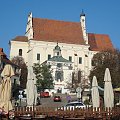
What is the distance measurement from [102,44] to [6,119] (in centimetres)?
7850

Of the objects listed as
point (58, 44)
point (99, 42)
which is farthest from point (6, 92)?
point (99, 42)

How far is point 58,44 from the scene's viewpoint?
81.0 metres

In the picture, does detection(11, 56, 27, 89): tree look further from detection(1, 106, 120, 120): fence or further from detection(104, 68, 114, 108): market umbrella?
detection(1, 106, 120, 120): fence

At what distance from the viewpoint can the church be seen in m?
78.4

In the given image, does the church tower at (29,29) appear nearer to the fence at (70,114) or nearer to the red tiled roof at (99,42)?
the red tiled roof at (99,42)

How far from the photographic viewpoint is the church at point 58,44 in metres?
78.4

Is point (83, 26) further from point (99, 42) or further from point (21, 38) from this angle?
point (21, 38)

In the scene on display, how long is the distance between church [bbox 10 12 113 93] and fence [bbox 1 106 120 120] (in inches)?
2312

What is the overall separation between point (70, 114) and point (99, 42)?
76.2 metres

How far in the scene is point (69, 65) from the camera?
75062 millimetres

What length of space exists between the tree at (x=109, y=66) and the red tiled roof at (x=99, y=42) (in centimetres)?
1420

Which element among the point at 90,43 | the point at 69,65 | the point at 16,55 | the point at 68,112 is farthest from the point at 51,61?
the point at 68,112

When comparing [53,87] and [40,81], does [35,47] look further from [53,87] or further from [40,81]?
[40,81]

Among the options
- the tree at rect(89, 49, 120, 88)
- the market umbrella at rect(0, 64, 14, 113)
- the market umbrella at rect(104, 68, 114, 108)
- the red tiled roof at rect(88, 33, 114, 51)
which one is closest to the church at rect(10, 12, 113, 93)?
the red tiled roof at rect(88, 33, 114, 51)
